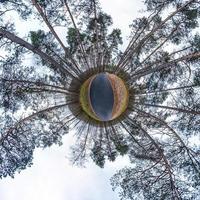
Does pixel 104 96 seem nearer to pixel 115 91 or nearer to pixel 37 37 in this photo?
pixel 115 91

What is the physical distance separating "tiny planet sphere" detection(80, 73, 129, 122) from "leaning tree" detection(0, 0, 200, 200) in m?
0.05

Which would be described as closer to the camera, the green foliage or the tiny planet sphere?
the tiny planet sphere

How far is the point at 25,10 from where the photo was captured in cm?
1628

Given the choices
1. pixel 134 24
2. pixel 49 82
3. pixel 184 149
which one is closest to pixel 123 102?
pixel 184 149

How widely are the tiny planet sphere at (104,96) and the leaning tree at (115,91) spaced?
0.18ft

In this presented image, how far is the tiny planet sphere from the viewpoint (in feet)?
42.3

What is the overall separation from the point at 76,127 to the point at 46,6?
13.6 feet

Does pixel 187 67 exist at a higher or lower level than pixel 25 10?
lower

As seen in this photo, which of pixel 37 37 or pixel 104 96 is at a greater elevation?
pixel 37 37

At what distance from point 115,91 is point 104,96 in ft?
1.38

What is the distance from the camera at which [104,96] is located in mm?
12875

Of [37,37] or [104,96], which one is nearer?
[104,96]

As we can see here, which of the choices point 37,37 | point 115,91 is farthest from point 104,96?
point 37,37

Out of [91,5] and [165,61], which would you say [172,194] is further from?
[91,5]
